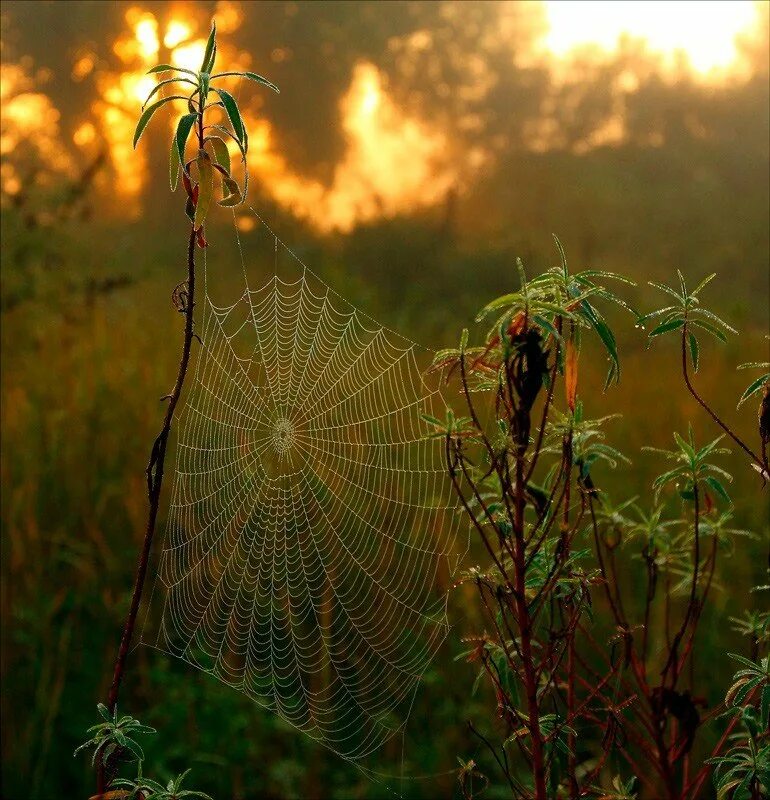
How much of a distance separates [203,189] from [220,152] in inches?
4.6

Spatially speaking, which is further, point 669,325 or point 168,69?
point 669,325

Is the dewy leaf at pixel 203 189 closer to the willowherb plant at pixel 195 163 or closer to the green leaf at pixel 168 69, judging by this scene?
the willowherb plant at pixel 195 163

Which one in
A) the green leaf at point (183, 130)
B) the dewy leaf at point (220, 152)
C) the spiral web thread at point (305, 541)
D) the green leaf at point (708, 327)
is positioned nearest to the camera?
the green leaf at point (183, 130)

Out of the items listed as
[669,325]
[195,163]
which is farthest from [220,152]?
[669,325]

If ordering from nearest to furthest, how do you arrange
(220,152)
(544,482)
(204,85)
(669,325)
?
(204,85) < (220,152) < (669,325) < (544,482)

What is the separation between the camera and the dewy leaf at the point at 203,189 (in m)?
1.15

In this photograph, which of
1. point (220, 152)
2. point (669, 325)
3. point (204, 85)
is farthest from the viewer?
point (669, 325)

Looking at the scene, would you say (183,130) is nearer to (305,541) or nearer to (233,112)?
(233,112)

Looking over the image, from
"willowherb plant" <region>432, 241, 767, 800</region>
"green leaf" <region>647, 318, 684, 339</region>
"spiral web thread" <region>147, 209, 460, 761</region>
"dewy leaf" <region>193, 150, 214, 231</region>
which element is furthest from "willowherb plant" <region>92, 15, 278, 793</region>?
"spiral web thread" <region>147, 209, 460, 761</region>

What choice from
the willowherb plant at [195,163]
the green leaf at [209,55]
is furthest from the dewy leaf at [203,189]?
the green leaf at [209,55]

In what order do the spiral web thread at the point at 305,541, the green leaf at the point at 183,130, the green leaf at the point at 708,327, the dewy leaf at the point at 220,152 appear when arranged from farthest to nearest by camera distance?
Result: the spiral web thread at the point at 305,541 → the green leaf at the point at 708,327 → the dewy leaf at the point at 220,152 → the green leaf at the point at 183,130

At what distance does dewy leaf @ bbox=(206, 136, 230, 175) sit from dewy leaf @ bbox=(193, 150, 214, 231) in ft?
0.15

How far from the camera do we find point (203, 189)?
1161mm

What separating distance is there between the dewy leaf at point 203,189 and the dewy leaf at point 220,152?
0.05 m
